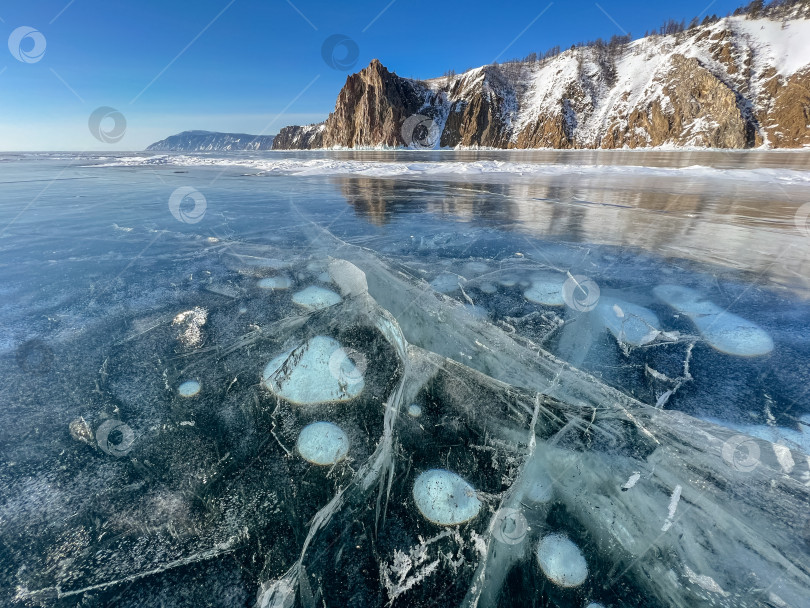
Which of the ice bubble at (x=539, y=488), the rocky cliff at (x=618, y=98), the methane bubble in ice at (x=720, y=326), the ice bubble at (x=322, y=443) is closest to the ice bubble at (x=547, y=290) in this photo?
the methane bubble in ice at (x=720, y=326)

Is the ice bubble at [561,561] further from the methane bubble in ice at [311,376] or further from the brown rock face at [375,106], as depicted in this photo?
the brown rock face at [375,106]

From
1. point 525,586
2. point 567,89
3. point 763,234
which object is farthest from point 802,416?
point 567,89

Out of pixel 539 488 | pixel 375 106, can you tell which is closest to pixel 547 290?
pixel 539 488

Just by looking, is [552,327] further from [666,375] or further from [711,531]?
[711,531]

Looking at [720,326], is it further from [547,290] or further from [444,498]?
[444,498]

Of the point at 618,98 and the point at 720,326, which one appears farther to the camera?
the point at 618,98

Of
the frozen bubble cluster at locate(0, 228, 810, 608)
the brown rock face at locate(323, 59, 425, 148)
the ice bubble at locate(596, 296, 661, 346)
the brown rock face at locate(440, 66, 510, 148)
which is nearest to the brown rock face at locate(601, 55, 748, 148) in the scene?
the brown rock face at locate(440, 66, 510, 148)

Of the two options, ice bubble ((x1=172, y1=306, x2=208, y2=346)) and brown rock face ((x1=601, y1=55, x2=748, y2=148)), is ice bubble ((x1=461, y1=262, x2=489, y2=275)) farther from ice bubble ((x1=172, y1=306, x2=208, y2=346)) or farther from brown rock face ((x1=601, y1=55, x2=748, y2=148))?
brown rock face ((x1=601, y1=55, x2=748, y2=148))

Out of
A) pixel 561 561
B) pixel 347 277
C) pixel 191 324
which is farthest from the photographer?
pixel 347 277
